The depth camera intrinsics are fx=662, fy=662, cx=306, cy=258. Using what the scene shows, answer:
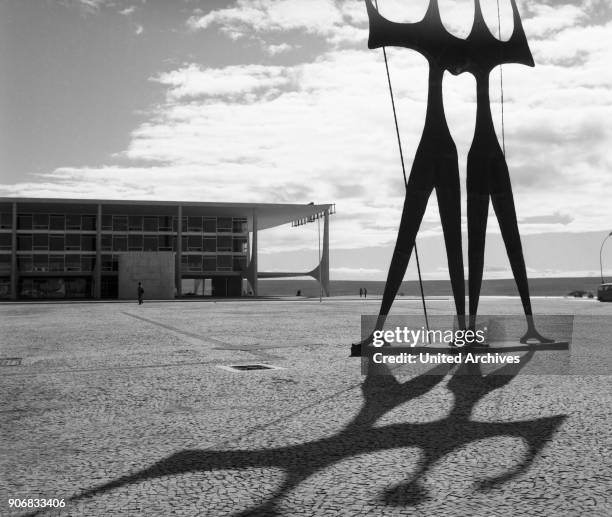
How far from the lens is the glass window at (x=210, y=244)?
7406 centimetres

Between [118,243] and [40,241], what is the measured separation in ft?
26.0

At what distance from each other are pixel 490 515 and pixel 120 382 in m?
6.48

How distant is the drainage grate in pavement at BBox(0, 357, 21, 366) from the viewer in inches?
453

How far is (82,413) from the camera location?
7125mm

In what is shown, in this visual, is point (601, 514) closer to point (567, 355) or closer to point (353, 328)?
point (567, 355)

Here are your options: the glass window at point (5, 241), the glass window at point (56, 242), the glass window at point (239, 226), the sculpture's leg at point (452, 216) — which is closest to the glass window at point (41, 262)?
the glass window at point (56, 242)

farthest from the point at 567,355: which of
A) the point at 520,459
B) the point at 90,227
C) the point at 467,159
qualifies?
the point at 90,227

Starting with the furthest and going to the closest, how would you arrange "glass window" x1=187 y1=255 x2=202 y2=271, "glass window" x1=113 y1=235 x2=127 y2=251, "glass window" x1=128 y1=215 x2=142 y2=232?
1. "glass window" x1=187 y1=255 x2=202 y2=271
2. "glass window" x1=128 y1=215 x2=142 y2=232
3. "glass window" x1=113 y1=235 x2=127 y2=251

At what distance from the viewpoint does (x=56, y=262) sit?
229ft

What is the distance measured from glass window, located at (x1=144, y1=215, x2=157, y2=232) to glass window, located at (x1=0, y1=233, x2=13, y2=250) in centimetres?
1376

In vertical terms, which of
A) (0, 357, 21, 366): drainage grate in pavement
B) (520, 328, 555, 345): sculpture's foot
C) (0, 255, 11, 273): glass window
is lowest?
(0, 357, 21, 366): drainage grate in pavement

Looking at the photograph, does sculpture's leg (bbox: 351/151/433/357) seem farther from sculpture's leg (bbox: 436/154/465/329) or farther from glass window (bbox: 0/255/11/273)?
glass window (bbox: 0/255/11/273)

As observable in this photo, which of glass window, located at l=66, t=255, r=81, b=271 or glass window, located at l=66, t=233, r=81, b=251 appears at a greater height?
glass window, located at l=66, t=233, r=81, b=251

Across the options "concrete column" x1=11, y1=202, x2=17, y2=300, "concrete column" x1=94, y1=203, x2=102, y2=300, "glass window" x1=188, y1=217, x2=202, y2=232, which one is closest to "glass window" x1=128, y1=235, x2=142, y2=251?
"concrete column" x1=94, y1=203, x2=102, y2=300
